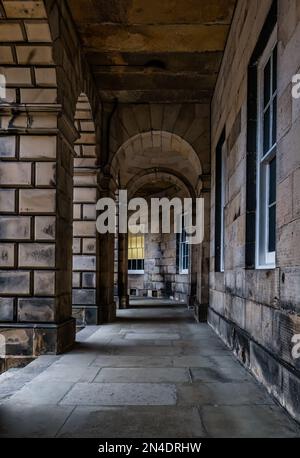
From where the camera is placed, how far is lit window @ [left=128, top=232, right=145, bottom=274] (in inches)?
658

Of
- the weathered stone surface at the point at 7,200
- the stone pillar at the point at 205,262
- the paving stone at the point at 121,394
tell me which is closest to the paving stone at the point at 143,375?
the paving stone at the point at 121,394

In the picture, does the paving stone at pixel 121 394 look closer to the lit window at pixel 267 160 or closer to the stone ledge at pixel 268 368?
the stone ledge at pixel 268 368

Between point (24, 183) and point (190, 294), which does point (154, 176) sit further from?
point (24, 183)

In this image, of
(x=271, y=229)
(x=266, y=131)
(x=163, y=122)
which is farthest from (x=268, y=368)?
(x=163, y=122)

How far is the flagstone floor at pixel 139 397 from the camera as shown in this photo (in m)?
2.44

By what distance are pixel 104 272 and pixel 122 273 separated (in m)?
3.45

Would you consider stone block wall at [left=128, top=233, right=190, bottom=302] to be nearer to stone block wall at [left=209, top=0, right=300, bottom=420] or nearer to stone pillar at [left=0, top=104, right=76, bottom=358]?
stone block wall at [left=209, top=0, right=300, bottom=420]

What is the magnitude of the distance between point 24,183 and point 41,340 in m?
1.60

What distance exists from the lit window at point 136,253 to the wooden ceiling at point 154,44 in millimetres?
9102

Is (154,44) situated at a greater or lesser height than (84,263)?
greater

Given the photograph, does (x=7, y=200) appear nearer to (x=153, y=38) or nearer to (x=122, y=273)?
(x=153, y=38)

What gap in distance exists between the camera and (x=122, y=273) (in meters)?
11.3

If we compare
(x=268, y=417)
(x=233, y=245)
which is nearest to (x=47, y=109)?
(x=233, y=245)

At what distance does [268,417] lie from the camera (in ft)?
8.67
